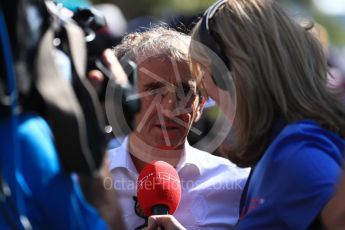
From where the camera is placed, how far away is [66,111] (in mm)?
2713

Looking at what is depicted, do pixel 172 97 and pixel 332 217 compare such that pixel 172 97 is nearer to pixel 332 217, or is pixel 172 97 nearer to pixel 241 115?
pixel 241 115

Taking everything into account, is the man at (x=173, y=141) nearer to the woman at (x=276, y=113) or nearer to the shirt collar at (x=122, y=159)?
the shirt collar at (x=122, y=159)

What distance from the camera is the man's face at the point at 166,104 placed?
13.8 feet

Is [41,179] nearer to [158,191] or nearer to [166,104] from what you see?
[158,191]

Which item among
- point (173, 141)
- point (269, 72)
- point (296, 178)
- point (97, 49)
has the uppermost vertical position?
point (97, 49)

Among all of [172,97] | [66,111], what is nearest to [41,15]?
[66,111]

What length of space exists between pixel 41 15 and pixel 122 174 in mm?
1475

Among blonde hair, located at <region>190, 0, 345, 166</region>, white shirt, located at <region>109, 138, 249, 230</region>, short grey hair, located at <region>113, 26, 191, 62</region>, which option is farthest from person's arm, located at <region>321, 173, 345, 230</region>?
short grey hair, located at <region>113, 26, 191, 62</region>

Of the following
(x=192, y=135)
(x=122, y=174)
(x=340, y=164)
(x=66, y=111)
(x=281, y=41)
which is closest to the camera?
(x=66, y=111)

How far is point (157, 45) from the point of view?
4.33 metres

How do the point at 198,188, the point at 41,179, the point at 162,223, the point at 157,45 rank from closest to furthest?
the point at 41,179 → the point at 162,223 → the point at 198,188 → the point at 157,45

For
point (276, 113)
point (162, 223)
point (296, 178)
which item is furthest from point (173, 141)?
point (296, 178)

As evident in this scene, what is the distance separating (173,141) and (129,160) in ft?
0.68

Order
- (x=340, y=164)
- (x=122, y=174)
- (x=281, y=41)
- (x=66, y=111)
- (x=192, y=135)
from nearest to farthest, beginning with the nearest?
(x=66, y=111)
(x=340, y=164)
(x=281, y=41)
(x=122, y=174)
(x=192, y=135)
